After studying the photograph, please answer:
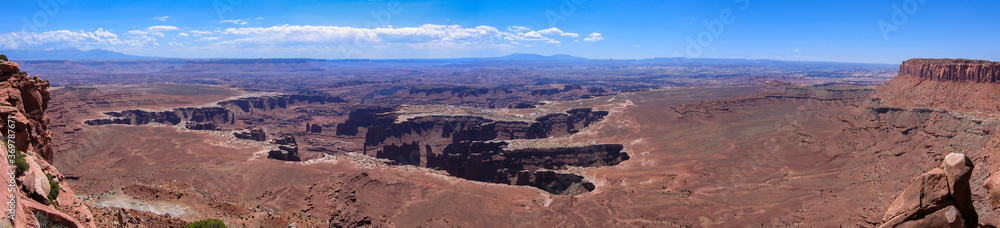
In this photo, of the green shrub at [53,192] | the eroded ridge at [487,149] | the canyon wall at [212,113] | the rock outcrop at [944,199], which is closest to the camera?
the rock outcrop at [944,199]

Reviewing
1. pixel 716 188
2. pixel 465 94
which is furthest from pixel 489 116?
pixel 465 94

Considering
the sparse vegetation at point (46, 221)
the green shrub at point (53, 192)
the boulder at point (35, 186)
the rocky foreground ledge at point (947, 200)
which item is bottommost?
the green shrub at point (53, 192)

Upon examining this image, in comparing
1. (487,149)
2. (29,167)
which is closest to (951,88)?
(487,149)

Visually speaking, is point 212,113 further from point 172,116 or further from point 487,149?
point 487,149

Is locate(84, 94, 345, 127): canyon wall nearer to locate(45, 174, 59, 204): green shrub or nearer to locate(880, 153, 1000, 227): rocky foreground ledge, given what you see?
locate(45, 174, 59, 204): green shrub

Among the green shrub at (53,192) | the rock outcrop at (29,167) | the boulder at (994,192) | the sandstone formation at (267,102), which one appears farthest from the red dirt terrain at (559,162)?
the sandstone formation at (267,102)

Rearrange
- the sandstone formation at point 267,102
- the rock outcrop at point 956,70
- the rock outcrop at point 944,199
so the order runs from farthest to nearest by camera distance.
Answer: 1. the sandstone formation at point 267,102
2. the rock outcrop at point 956,70
3. the rock outcrop at point 944,199

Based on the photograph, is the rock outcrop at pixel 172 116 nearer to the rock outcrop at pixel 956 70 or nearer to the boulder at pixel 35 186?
the boulder at pixel 35 186
